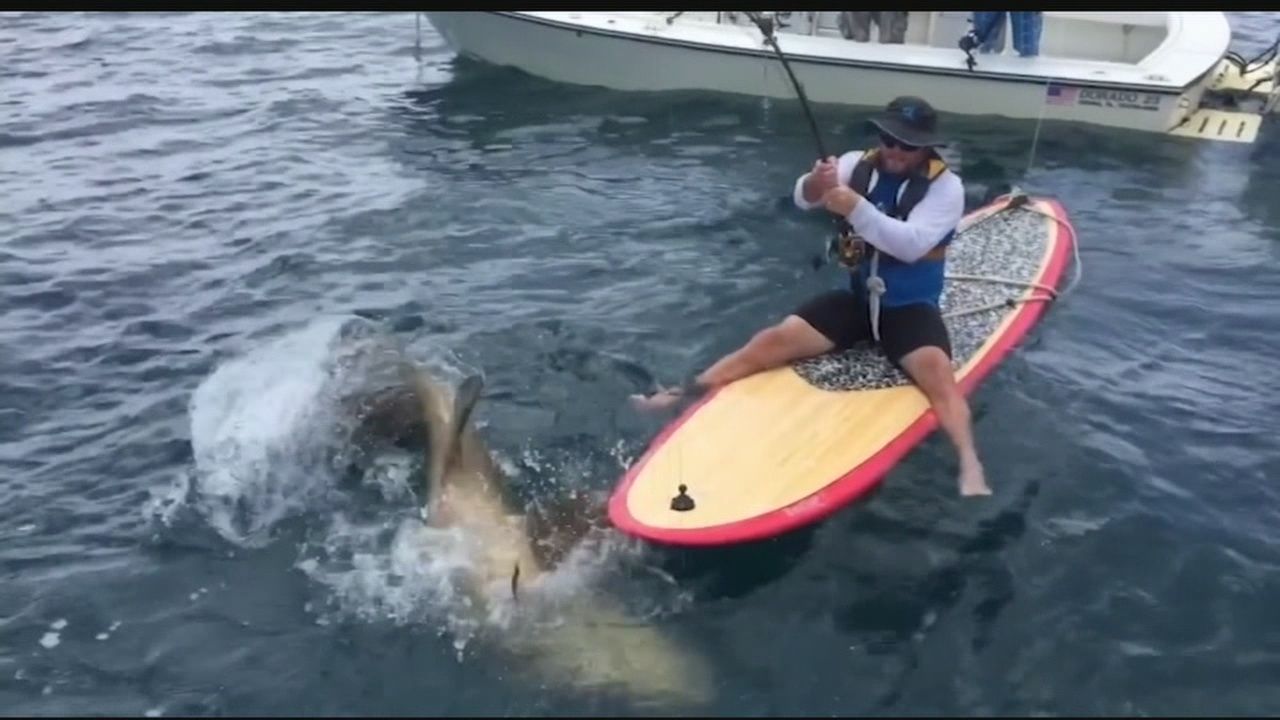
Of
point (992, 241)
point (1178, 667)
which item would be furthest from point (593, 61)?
point (1178, 667)

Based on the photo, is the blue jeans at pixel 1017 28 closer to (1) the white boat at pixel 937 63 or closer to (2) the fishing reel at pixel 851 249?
(1) the white boat at pixel 937 63

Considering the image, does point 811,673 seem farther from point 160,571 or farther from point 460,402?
point 160,571

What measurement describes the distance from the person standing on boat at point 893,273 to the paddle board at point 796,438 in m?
0.11

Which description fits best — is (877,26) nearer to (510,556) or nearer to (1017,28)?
(1017,28)

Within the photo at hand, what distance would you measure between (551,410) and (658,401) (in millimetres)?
667

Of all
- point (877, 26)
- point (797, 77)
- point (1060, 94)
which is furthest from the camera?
point (877, 26)

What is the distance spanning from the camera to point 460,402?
618 centimetres

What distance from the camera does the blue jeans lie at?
11312mm

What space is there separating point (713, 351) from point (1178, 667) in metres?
3.50

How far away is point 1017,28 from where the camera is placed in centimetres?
1146

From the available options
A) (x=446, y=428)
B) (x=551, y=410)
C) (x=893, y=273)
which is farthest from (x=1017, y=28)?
(x=446, y=428)

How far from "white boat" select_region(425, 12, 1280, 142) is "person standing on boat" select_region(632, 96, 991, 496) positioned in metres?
4.57

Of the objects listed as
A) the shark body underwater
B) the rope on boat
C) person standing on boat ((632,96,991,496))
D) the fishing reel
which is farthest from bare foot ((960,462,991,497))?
the shark body underwater

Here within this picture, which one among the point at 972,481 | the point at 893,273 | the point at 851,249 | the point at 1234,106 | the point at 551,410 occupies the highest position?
the point at 1234,106
